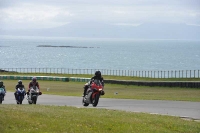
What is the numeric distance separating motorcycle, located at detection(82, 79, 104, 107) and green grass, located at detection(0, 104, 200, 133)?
562 cm

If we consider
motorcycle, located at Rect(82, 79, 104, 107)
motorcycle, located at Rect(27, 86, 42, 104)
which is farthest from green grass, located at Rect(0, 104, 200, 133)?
motorcycle, located at Rect(27, 86, 42, 104)

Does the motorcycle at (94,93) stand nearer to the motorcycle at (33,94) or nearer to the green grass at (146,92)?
the motorcycle at (33,94)

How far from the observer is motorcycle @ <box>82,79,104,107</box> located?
78.4 feet

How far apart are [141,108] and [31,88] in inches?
231

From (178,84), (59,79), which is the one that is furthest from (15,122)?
(59,79)

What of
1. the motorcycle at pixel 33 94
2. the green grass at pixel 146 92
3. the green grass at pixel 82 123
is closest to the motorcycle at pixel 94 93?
the motorcycle at pixel 33 94

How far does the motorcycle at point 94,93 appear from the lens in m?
23.9

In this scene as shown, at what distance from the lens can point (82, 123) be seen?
15742mm

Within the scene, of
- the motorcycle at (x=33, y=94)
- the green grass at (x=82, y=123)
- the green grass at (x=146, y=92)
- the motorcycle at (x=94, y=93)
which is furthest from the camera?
the green grass at (x=146, y=92)

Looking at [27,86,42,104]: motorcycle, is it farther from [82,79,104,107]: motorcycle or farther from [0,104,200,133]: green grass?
[0,104,200,133]: green grass

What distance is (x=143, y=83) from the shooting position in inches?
2154

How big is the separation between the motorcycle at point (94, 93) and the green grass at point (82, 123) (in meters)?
5.62

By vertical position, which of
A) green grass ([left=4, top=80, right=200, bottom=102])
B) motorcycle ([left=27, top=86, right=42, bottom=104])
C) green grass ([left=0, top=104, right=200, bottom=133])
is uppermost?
green grass ([left=0, top=104, right=200, bottom=133])

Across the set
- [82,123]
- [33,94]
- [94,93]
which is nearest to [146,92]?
[33,94]
